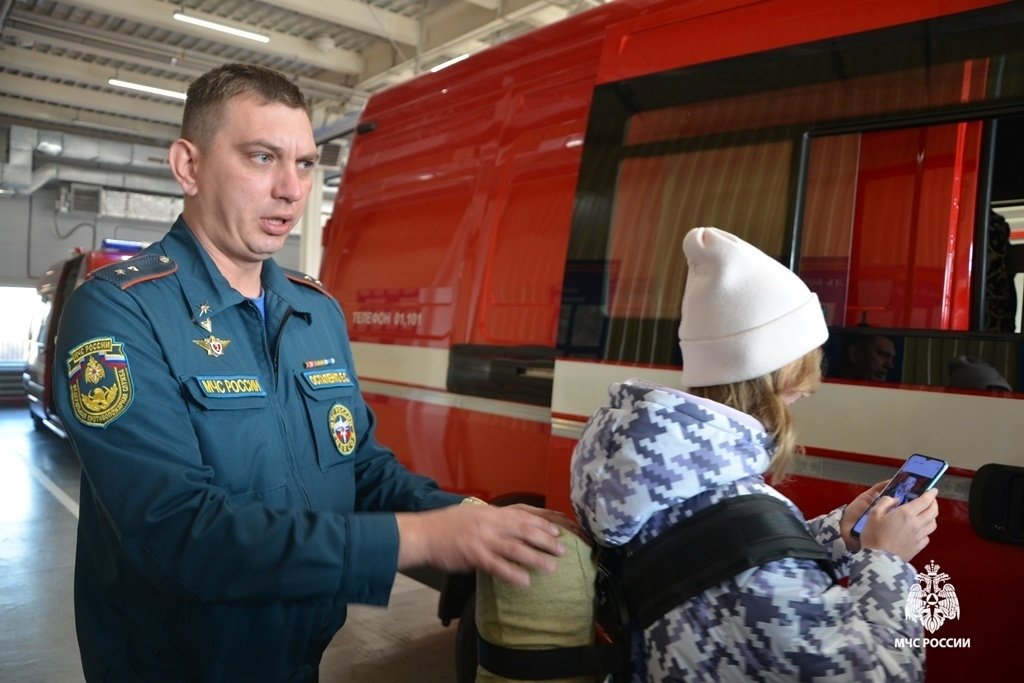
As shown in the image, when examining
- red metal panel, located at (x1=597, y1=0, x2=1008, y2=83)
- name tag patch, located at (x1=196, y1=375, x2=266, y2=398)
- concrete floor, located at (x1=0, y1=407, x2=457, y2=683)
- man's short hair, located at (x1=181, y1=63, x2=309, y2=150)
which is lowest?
concrete floor, located at (x1=0, y1=407, x2=457, y2=683)

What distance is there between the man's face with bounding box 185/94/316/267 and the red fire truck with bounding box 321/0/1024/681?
3.82ft

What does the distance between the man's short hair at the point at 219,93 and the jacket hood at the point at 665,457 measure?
0.78 metres

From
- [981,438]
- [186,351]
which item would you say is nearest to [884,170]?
[981,438]

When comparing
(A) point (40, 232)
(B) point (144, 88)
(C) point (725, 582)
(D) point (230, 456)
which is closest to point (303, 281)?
(D) point (230, 456)

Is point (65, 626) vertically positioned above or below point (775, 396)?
below

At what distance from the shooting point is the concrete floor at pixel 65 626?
11.0ft

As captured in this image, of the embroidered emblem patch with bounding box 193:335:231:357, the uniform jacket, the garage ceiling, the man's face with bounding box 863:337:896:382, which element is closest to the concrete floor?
the uniform jacket

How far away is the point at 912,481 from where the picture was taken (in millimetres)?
1327

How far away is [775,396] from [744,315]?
0.46ft

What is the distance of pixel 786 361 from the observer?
1.24m

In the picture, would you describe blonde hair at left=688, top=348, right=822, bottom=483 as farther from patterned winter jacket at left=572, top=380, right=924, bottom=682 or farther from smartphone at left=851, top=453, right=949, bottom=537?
smartphone at left=851, top=453, right=949, bottom=537

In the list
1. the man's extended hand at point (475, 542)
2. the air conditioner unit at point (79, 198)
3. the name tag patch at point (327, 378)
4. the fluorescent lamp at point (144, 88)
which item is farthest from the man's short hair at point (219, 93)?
the air conditioner unit at point (79, 198)

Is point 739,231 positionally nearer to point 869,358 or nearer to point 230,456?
point 869,358

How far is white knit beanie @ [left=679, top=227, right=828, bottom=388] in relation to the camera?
4.03 feet
